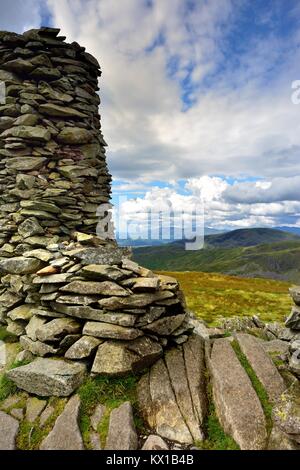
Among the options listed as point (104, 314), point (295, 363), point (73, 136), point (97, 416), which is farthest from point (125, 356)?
point (73, 136)

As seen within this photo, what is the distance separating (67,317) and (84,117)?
1322 centimetres

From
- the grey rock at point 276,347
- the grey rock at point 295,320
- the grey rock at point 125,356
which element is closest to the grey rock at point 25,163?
the grey rock at point 125,356

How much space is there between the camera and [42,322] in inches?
538

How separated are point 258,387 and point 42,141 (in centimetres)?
1760

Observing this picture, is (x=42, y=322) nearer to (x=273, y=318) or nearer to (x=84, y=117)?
(x=84, y=117)

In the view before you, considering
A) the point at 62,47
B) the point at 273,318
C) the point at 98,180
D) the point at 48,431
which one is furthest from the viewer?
the point at 273,318

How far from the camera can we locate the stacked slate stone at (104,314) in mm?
11711

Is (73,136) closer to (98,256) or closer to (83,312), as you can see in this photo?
(98,256)

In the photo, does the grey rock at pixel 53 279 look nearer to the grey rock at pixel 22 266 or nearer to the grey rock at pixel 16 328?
the grey rock at pixel 22 266

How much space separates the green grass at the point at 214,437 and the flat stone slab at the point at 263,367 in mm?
2217

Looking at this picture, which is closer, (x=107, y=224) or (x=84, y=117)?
(x=84, y=117)

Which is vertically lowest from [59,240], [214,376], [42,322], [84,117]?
[214,376]

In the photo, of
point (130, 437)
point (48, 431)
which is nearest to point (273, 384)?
point (130, 437)

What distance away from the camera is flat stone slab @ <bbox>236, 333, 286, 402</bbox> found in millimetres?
11148
